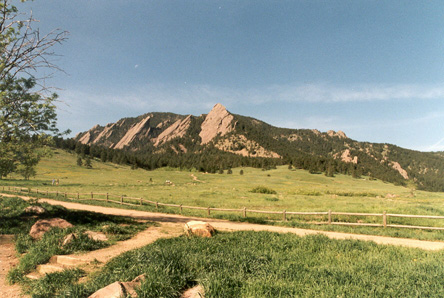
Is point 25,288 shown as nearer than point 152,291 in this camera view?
No

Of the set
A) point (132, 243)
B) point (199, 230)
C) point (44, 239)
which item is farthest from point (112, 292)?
point (44, 239)

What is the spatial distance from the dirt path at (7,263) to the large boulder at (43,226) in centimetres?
96

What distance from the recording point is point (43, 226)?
43.0 feet

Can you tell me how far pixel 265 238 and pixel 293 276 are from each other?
17.1ft

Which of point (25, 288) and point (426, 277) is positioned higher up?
point (426, 277)

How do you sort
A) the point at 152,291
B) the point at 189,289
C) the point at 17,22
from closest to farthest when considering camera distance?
the point at 152,291
the point at 189,289
the point at 17,22

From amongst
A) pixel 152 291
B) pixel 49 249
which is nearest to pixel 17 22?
pixel 49 249

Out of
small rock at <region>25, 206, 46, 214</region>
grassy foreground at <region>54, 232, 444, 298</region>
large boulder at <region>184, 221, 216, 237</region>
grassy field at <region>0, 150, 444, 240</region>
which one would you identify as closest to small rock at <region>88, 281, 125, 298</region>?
grassy foreground at <region>54, 232, 444, 298</region>

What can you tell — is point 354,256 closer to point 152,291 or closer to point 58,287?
point 152,291

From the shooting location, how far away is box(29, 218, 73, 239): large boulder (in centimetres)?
1241

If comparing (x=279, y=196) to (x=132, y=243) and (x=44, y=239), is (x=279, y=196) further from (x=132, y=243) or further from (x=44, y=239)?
(x=44, y=239)

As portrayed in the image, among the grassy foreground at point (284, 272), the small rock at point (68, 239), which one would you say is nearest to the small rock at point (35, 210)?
the small rock at point (68, 239)

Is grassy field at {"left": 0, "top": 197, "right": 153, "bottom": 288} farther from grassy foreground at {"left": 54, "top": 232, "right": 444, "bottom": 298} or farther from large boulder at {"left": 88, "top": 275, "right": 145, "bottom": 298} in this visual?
large boulder at {"left": 88, "top": 275, "right": 145, "bottom": 298}

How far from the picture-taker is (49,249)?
33.2 feet
